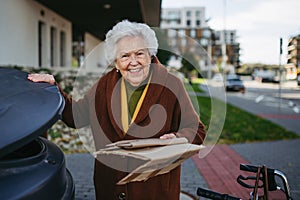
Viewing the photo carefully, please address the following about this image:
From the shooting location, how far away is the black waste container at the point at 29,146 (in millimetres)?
1742

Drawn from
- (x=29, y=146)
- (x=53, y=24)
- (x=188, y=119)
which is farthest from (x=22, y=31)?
(x=188, y=119)

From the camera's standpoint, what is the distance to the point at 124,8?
614 inches

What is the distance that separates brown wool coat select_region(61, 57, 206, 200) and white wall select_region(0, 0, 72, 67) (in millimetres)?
8336

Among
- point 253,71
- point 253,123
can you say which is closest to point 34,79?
point 253,123

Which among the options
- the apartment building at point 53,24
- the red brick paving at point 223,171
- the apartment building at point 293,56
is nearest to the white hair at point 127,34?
the red brick paving at point 223,171

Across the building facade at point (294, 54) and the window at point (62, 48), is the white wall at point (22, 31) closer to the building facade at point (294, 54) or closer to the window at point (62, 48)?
the window at point (62, 48)

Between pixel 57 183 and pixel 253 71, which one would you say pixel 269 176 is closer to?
pixel 57 183

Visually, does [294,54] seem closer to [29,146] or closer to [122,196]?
[122,196]

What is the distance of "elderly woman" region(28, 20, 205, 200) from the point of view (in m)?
2.30

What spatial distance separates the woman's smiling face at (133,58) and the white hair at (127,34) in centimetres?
3

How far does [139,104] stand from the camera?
230 centimetres

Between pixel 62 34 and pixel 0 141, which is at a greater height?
pixel 62 34

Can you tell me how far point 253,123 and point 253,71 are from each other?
43.0 m

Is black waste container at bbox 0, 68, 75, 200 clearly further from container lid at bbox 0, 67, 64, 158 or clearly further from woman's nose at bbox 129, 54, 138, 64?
woman's nose at bbox 129, 54, 138, 64
